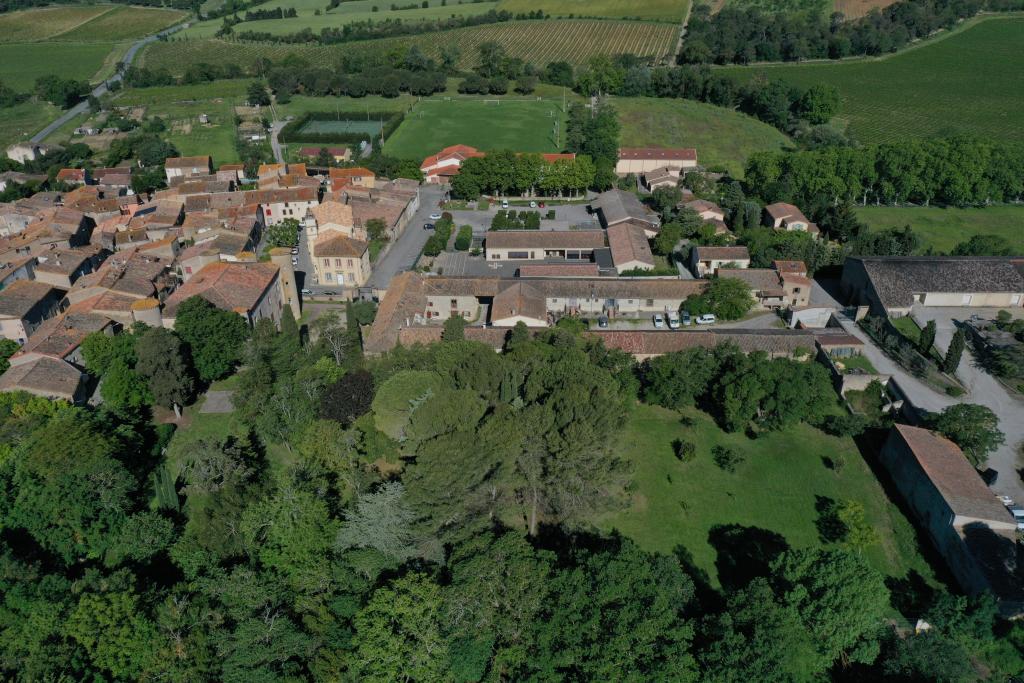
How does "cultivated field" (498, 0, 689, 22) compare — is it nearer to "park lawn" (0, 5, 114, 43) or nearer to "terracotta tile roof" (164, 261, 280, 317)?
"park lawn" (0, 5, 114, 43)

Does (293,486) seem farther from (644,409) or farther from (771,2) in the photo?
(771,2)

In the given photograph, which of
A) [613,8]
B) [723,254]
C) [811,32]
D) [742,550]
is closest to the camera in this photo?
[742,550]

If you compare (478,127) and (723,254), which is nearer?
(723,254)

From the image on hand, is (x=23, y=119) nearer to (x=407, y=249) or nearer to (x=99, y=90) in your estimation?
(x=99, y=90)

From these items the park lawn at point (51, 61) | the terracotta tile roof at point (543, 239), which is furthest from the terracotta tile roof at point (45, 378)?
the park lawn at point (51, 61)

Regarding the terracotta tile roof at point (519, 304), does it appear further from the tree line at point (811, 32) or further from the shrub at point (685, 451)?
the tree line at point (811, 32)

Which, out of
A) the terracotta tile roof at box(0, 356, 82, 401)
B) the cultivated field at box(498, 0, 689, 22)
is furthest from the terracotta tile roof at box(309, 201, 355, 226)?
the cultivated field at box(498, 0, 689, 22)

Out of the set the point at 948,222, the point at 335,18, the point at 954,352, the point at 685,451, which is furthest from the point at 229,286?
the point at 335,18
